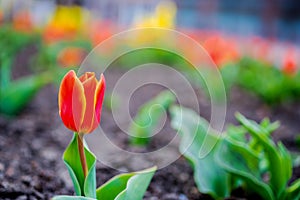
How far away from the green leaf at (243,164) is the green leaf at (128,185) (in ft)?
1.17

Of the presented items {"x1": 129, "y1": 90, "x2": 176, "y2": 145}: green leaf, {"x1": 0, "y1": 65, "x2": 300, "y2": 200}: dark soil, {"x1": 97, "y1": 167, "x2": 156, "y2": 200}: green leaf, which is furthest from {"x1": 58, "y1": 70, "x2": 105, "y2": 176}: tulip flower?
{"x1": 129, "y1": 90, "x2": 176, "y2": 145}: green leaf

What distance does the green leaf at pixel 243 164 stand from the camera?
1362 millimetres

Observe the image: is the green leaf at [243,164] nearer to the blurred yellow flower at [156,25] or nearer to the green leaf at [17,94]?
the green leaf at [17,94]

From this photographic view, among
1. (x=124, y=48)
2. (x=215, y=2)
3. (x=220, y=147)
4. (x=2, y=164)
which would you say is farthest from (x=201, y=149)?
(x=215, y=2)

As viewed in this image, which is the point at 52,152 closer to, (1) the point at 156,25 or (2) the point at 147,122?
(2) the point at 147,122

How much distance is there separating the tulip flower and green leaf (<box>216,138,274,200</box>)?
520 millimetres

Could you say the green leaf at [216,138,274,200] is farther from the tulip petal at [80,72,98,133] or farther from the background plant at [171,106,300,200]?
the tulip petal at [80,72,98,133]

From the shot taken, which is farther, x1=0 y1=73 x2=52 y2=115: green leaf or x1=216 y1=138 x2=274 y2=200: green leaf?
x1=0 y1=73 x2=52 y2=115: green leaf

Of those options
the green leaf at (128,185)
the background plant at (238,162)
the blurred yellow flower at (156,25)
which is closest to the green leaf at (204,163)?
the background plant at (238,162)

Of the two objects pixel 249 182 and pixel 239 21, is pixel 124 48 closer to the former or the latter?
pixel 239 21

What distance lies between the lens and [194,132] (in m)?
1.60

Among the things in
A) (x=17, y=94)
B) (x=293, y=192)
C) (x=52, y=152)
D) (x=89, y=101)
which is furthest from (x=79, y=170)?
(x=17, y=94)

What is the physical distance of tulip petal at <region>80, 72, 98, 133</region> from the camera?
99 centimetres

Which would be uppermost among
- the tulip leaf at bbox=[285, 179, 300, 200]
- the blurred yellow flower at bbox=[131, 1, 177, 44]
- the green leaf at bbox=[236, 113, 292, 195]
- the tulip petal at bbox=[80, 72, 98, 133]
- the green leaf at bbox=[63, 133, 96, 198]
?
the tulip petal at bbox=[80, 72, 98, 133]
